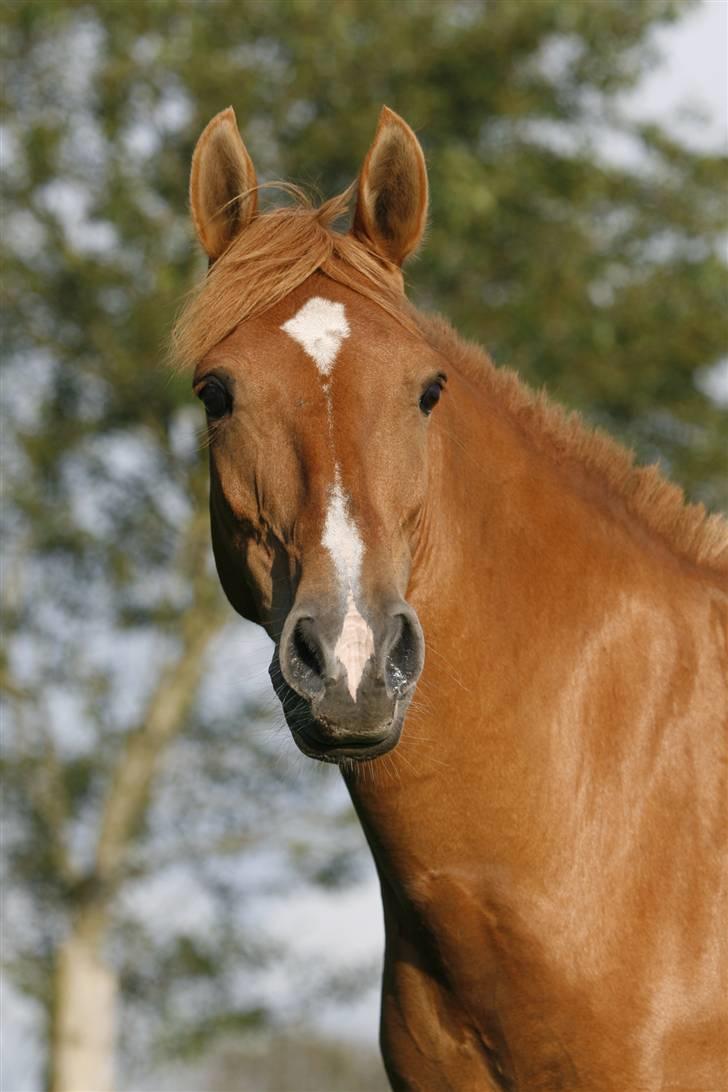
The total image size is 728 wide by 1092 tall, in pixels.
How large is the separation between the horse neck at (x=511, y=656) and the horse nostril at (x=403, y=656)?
1.57 feet

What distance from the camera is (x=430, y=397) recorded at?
4.04 meters

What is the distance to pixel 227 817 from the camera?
1717 cm

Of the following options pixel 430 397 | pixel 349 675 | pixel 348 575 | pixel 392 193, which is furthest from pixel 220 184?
pixel 349 675

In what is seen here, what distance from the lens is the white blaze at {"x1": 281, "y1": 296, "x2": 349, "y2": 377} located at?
394 centimetres

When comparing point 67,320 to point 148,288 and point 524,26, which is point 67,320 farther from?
point 524,26

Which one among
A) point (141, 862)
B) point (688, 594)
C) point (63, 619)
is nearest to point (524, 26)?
point (63, 619)

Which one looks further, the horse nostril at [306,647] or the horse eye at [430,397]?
the horse eye at [430,397]

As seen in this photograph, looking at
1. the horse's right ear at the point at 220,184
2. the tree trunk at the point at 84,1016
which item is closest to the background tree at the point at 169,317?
the tree trunk at the point at 84,1016

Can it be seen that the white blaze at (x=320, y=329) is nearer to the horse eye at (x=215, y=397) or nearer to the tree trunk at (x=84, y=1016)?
the horse eye at (x=215, y=397)

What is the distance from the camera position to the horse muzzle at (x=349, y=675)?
340 cm

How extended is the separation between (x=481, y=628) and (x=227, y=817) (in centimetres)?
1353

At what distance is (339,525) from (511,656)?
0.72 meters

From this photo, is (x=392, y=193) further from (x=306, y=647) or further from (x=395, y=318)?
(x=306, y=647)

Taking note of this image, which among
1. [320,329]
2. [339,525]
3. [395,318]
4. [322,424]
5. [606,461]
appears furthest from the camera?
[606,461]
